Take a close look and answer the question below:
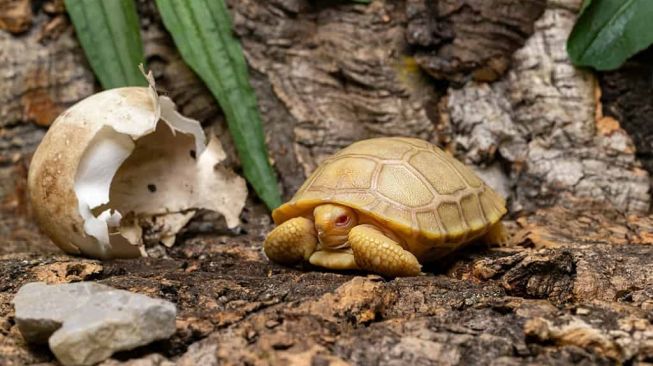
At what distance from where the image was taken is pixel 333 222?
2160 mm

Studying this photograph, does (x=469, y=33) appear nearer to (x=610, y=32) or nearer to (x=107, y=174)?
(x=610, y=32)

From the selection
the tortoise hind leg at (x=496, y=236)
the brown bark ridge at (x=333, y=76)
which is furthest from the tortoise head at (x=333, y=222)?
the brown bark ridge at (x=333, y=76)

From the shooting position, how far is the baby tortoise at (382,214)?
2.09 m

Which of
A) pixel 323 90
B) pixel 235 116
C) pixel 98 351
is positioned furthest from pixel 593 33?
pixel 98 351

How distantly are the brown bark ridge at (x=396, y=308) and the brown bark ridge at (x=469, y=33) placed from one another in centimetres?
96

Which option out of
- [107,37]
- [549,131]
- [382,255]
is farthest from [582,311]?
[107,37]

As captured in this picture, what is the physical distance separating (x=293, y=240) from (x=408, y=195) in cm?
40

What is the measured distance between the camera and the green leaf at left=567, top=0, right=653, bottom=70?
272 centimetres

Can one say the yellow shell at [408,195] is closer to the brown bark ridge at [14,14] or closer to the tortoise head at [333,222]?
the tortoise head at [333,222]

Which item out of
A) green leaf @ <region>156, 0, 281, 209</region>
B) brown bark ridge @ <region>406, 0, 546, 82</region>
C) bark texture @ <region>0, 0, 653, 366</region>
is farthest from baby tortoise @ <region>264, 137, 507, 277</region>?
brown bark ridge @ <region>406, 0, 546, 82</region>

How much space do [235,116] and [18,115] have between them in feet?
3.18

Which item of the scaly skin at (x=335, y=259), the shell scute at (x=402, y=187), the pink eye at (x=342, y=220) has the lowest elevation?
the scaly skin at (x=335, y=259)

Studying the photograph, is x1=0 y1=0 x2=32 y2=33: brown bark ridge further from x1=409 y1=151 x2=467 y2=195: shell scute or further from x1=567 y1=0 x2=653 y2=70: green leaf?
x1=567 y1=0 x2=653 y2=70: green leaf

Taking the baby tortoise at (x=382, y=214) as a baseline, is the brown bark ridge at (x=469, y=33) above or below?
above
